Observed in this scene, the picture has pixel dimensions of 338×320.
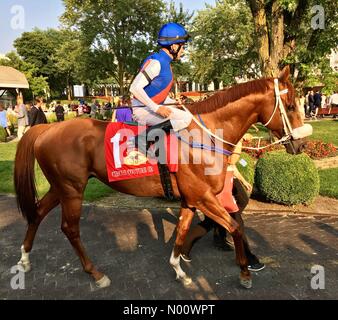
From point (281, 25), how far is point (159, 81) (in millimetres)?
7802

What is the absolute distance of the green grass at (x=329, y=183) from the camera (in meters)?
7.07

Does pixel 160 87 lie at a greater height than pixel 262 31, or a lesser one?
lesser

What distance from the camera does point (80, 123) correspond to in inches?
164

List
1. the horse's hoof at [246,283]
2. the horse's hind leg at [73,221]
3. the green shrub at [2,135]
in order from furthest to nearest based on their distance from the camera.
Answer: the green shrub at [2,135]
the horse's hind leg at [73,221]
the horse's hoof at [246,283]

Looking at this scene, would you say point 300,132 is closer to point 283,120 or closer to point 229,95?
point 283,120

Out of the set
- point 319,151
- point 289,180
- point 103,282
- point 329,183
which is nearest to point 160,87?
point 103,282

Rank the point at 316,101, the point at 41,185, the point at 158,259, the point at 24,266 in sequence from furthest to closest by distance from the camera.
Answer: the point at 316,101
the point at 41,185
the point at 158,259
the point at 24,266

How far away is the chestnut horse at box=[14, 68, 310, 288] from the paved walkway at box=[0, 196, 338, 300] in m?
0.23

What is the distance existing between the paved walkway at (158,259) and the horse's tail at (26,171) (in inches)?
34.3

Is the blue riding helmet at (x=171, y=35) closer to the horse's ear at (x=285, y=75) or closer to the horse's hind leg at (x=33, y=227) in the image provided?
the horse's ear at (x=285, y=75)

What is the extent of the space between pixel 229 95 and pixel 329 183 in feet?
16.5

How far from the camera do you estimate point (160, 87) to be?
3.77m

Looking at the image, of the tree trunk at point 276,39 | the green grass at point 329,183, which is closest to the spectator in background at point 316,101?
the tree trunk at point 276,39
